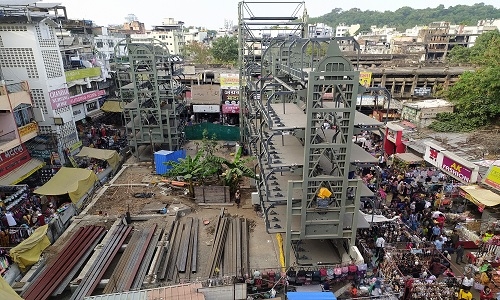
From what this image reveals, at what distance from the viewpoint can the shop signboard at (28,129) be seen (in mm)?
22719

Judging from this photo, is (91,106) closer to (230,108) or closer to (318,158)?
(230,108)

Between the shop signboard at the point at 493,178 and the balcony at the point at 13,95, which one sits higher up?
the balcony at the point at 13,95

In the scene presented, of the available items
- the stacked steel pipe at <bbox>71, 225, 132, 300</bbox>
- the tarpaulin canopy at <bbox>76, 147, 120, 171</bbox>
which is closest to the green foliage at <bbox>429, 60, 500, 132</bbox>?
the stacked steel pipe at <bbox>71, 225, 132, 300</bbox>

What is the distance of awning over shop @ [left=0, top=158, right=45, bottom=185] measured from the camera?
20562 millimetres

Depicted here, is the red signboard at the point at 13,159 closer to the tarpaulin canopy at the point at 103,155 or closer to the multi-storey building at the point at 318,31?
the tarpaulin canopy at the point at 103,155

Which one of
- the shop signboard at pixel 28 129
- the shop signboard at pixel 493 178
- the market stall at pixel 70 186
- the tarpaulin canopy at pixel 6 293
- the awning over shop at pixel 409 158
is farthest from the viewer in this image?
the awning over shop at pixel 409 158

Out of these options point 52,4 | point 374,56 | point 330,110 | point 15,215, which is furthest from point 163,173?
point 374,56

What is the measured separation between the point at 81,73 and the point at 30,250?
24030 millimetres

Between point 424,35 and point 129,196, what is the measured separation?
95.9 meters

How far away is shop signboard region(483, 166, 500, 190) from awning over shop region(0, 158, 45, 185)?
29.4 meters

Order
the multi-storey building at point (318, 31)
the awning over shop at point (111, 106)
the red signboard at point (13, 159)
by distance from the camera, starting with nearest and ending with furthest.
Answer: the red signboard at point (13, 159) < the multi-storey building at point (318, 31) < the awning over shop at point (111, 106)

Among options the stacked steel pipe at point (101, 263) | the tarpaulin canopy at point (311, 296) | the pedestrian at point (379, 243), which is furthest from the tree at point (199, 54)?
the tarpaulin canopy at point (311, 296)

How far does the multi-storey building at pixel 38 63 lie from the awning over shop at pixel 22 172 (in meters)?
2.29

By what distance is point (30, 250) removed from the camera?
46.6ft
